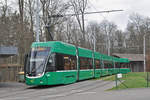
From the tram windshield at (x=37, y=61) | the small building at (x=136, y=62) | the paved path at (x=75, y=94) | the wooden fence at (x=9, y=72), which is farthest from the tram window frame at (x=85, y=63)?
the small building at (x=136, y=62)

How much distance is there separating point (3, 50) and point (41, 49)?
3.85m

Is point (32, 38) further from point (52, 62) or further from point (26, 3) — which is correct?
point (52, 62)

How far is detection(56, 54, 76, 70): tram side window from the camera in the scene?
760 inches

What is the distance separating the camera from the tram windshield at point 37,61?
18.0m

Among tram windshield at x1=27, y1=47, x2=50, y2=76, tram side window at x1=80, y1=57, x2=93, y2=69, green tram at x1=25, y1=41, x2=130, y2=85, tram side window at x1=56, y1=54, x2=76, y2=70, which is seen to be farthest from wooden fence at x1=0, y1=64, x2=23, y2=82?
tram windshield at x1=27, y1=47, x2=50, y2=76

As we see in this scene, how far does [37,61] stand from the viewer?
1816 centimetres

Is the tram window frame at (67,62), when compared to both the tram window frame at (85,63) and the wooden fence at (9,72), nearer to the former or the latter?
the tram window frame at (85,63)

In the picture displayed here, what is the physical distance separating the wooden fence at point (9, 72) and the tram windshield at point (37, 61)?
9585 millimetres

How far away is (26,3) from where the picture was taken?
31609mm

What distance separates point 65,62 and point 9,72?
9.51m

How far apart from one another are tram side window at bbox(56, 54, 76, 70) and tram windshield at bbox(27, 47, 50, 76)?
1.20 m

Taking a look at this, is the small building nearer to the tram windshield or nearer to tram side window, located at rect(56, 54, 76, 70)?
tram side window, located at rect(56, 54, 76, 70)

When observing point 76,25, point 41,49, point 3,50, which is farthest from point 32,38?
point 76,25

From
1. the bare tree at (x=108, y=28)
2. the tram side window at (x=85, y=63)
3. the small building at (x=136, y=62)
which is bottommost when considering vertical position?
the small building at (x=136, y=62)
